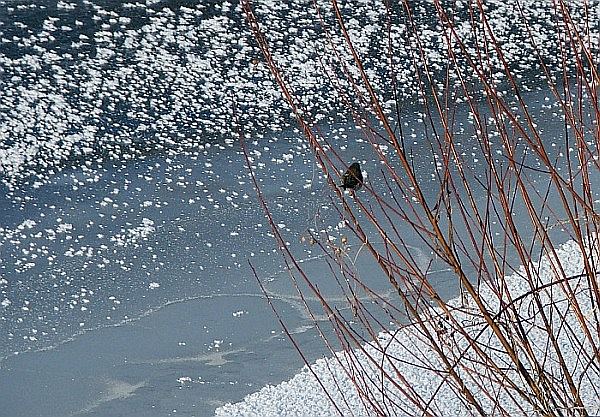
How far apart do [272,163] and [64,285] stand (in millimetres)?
797

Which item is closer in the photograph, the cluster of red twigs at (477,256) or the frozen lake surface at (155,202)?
the cluster of red twigs at (477,256)

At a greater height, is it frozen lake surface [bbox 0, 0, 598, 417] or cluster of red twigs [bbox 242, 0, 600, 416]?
cluster of red twigs [bbox 242, 0, 600, 416]

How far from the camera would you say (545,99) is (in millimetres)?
3094

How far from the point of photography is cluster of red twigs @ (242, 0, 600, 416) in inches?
36.4

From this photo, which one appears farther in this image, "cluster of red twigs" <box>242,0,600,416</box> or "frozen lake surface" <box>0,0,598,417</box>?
"frozen lake surface" <box>0,0,598,417</box>

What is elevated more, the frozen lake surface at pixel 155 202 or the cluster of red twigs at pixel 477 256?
the cluster of red twigs at pixel 477 256

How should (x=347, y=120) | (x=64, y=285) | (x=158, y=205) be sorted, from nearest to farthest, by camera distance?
1. (x=64, y=285)
2. (x=158, y=205)
3. (x=347, y=120)

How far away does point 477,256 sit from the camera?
2.25m

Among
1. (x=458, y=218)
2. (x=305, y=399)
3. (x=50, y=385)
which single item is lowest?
(x=50, y=385)

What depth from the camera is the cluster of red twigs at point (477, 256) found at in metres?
0.92

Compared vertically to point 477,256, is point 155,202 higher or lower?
lower

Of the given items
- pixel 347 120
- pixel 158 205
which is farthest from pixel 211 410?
pixel 347 120

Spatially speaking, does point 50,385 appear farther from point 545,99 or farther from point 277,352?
point 545,99

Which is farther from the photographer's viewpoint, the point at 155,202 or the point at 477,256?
the point at 155,202
